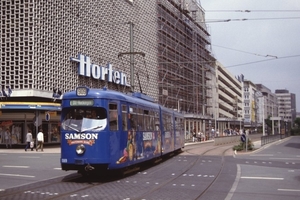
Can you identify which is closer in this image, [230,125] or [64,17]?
[64,17]

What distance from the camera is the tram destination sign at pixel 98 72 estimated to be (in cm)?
4203

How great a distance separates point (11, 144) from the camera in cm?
4028

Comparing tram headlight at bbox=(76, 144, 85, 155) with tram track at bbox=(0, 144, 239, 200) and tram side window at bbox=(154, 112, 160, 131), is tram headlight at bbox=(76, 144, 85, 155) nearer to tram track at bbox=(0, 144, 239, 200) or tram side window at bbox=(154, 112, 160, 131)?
tram track at bbox=(0, 144, 239, 200)

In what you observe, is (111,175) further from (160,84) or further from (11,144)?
(160,84)

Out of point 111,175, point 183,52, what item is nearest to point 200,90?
point 183,52

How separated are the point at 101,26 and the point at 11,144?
51.7 ft

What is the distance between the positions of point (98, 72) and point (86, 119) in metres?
30.6

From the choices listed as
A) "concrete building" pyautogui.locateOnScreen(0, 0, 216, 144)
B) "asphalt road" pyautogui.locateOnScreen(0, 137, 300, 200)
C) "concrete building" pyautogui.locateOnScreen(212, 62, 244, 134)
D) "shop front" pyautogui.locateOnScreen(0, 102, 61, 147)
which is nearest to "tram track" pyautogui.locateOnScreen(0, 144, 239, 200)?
"asphalt road" pyautogui.locateOnScreen(0, 137, 300, 200)

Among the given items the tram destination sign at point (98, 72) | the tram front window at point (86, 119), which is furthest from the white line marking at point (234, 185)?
the tram destination sign at point (98, 72)

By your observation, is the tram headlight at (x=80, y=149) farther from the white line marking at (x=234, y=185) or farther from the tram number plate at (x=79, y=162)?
the white line marking at (x=234, y=185)

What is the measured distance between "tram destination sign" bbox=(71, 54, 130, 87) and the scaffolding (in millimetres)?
9790

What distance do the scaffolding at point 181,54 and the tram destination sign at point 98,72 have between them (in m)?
9.79

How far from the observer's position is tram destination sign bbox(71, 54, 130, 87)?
138 feet

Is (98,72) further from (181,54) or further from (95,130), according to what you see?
(95,130)
